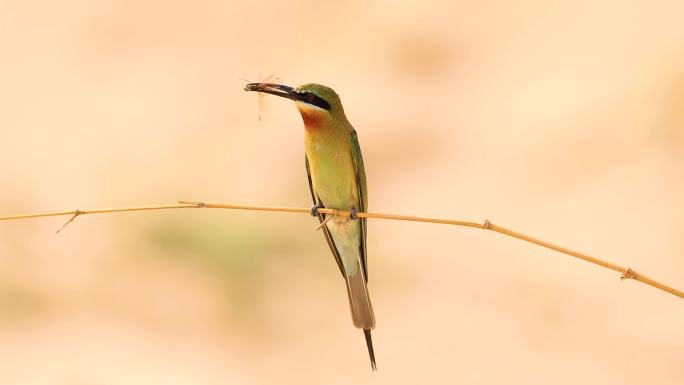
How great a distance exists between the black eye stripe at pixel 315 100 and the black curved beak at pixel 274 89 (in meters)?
0.02

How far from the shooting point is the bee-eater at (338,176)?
2.73m

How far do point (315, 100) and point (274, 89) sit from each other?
0.27m

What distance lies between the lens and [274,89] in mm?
2479

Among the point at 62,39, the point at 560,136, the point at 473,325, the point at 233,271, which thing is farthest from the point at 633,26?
the point at 62,39

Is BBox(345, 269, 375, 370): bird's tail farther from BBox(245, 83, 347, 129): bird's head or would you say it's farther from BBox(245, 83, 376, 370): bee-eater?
BBox(245, 83, 347, 129): bird's head

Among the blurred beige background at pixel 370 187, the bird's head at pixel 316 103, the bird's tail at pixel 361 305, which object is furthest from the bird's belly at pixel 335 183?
the blurred beige background at pixel 370 187

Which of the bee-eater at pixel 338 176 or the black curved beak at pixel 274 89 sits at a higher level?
the black curved beak at pixel 274 89

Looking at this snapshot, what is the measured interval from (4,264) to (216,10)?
306 centimetres

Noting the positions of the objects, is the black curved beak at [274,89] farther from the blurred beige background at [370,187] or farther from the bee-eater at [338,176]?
the blurred beige background at [370,187]

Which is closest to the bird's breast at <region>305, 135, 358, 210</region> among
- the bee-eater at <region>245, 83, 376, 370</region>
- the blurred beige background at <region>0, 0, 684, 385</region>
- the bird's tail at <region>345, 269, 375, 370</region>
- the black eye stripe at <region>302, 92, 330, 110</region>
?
the bee-eater at <region>245, 83, 376, 370</region>

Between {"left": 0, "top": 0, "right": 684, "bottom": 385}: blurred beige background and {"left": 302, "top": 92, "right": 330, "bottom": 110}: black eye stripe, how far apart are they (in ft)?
1.94

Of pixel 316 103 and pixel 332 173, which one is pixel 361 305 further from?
pixel 316 103

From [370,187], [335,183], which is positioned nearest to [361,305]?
[335,183]

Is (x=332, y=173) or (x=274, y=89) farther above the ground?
(x=274, y=89)
